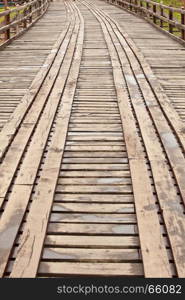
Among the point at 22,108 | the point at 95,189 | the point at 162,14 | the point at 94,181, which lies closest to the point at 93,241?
the point at 95,189

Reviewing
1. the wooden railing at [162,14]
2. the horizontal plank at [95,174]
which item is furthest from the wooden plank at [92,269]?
the wooden railing at [162,14]

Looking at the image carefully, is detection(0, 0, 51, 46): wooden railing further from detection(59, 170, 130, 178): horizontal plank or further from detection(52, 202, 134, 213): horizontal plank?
detection(52, 202, 134, 213): horizontal plank

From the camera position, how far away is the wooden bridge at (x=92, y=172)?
300cm

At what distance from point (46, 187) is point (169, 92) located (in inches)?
158

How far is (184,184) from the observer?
12.9 ft

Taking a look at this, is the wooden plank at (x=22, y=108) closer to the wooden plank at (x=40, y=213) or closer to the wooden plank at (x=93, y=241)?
the wooden plank at (x=40, y=213)

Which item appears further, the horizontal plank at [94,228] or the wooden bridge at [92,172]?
the horizontal plank at [94,228]

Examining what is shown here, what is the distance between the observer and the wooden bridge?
3.00 meters

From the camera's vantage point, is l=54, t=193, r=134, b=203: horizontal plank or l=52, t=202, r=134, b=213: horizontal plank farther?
l=54, t=193, r=134, b=203: horizontal plank

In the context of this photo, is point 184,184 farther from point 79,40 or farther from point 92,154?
point 79,40

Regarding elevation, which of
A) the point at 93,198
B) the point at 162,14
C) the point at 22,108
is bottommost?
the point at 93,198

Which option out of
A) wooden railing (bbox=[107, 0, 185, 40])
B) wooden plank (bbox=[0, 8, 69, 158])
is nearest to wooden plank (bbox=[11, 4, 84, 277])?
wooden plank (bbox=[0, 8, 69, 158])

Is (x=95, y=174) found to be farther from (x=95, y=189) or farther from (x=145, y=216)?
(x=145, y=216)

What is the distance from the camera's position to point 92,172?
4223mm
